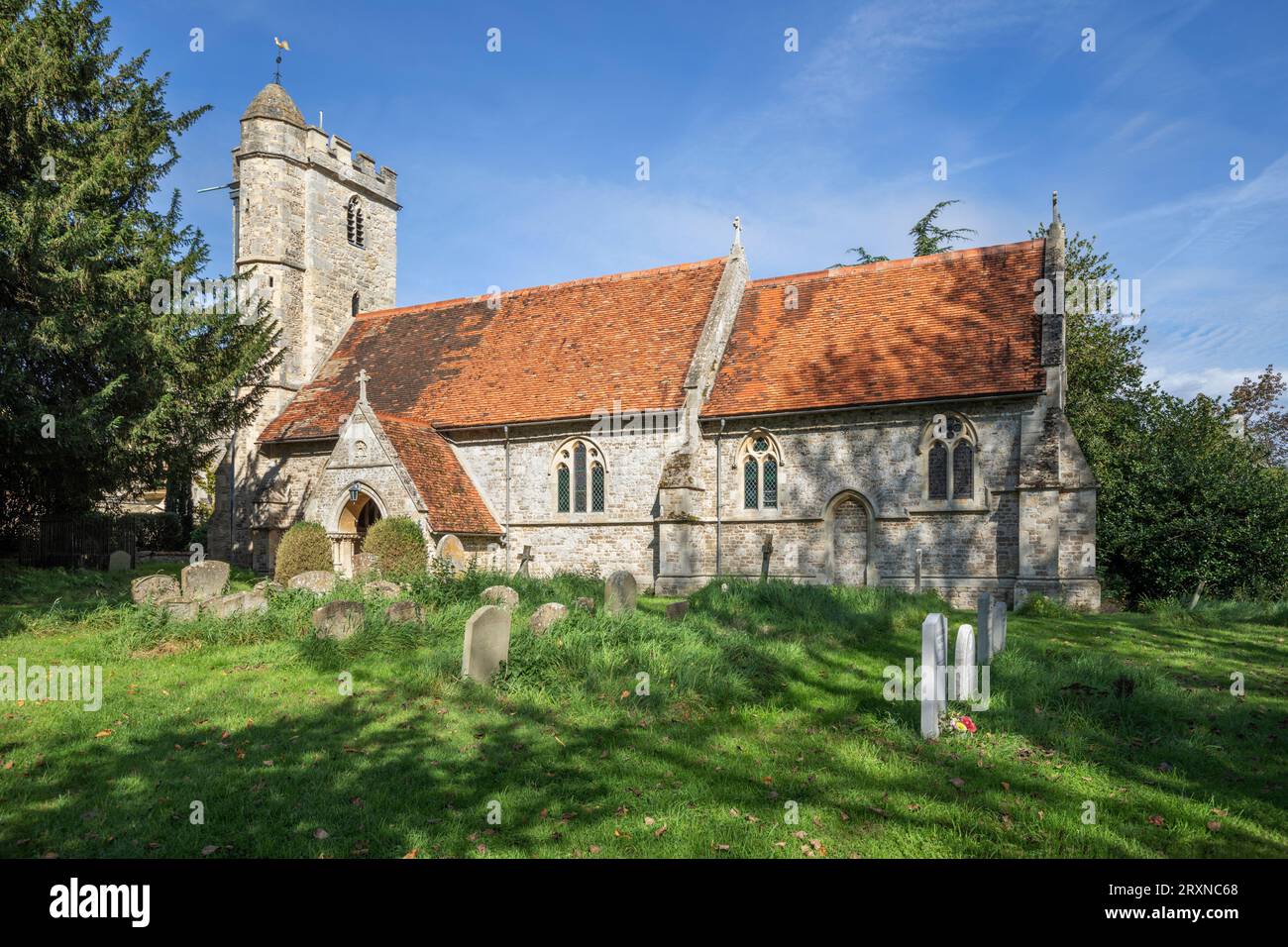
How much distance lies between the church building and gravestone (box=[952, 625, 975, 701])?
31.0 feet

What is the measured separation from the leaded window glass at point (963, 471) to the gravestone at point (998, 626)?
6.98 metres

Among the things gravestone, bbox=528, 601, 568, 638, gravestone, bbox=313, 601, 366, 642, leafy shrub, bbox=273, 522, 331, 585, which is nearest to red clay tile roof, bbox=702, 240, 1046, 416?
gravestone, bbox=528, 601, 568, 638

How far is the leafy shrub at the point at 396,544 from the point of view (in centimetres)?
1800

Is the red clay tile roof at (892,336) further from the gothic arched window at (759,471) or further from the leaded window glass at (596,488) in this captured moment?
the leaded window glass at (596,488)

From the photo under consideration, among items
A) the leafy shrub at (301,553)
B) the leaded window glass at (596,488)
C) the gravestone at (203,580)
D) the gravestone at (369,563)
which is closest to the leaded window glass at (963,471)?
the leaded window glass at (596,488)

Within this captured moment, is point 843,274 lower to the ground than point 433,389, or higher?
higher

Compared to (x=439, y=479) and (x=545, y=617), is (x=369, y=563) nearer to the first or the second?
(x=439, y=479)

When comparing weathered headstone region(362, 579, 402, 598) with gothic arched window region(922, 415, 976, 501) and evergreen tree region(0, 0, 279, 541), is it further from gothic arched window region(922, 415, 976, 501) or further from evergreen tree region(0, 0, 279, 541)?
gothic arched window region(922, 415, 976, 501)

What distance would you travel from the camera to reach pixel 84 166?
18.2 m

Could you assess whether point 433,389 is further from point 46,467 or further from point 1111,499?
point 1111,499

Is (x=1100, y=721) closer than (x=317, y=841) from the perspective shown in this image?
No

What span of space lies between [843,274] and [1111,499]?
949 cm

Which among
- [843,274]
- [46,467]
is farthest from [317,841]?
[843,274]
